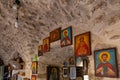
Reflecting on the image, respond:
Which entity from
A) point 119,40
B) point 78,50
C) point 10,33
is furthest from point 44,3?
point 10,33

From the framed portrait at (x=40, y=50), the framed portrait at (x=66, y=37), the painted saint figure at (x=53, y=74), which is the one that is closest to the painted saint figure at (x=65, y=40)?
the framed portrait at (x=66, y=37)

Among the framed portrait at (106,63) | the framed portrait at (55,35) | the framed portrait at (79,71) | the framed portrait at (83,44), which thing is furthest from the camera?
the framed portrait at (79,71)

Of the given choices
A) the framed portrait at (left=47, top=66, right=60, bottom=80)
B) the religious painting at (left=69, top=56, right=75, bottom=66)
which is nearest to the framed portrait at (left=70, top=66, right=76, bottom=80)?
the religious painting at (left=69, top=56, right=75, bottom=66)

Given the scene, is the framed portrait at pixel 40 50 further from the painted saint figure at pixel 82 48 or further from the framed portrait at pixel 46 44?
the painted saint figure at pixel 82 48

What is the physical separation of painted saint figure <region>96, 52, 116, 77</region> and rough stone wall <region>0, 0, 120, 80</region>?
0.08 meters

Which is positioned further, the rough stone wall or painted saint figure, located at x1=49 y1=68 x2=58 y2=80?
painted saint figure, located at x1=49 y1=68 x2=58 y2=80

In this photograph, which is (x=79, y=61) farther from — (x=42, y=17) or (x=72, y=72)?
(x=42, y=17)

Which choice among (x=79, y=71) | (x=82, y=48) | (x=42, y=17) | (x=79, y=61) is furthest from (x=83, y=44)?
(x=79, y=71)

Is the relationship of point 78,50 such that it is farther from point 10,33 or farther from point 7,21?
point 10,33

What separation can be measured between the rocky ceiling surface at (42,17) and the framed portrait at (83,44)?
0.10 meters

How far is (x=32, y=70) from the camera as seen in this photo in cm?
253

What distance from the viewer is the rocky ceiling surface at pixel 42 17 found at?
1.25 meters

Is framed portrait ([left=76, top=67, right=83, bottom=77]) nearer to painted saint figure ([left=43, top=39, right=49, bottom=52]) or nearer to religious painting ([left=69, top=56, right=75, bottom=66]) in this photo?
religious painting ([left=69, top=56, right=75, bottom=66])

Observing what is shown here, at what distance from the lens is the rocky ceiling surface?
1.25m
